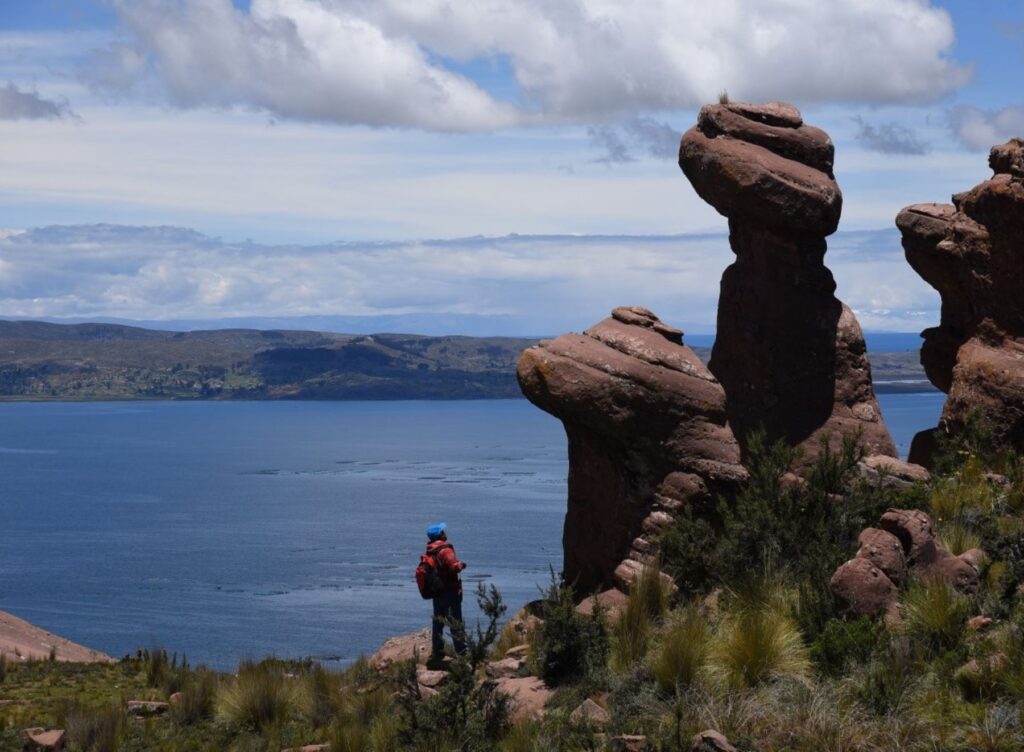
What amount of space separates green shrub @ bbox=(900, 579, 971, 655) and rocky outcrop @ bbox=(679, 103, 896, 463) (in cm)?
1070

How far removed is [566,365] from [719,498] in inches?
120

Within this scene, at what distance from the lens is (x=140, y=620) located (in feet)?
215

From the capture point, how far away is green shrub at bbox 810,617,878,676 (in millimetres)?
13836

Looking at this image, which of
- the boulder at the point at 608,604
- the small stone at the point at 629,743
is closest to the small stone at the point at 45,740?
the boulder at the point at 608,604

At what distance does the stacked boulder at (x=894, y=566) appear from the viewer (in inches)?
583

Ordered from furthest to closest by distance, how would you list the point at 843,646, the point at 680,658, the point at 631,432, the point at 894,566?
1. the point at 631,432
2. the point at 894,566
3. the point at 680,658
4. the point at 843,646

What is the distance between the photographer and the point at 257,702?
56.3 feet

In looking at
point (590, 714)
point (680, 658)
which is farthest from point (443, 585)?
point (680, 658)

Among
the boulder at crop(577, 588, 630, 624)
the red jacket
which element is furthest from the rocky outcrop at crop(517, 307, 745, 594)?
the red jacket

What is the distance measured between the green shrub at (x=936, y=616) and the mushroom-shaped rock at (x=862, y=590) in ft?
0.84

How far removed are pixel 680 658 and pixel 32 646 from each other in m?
18.9

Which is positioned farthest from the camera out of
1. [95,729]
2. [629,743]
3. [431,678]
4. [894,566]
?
[431,678]

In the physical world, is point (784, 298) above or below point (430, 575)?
above

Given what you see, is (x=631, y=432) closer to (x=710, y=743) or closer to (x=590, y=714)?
(x=590, y=714)
